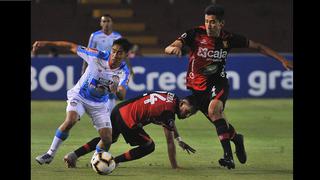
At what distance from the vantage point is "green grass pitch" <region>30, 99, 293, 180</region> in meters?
9.96

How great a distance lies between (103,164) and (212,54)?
2.44 meters

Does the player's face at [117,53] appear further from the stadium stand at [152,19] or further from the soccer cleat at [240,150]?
the stadium stand at [152,19]

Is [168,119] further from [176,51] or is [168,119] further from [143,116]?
[176,51]

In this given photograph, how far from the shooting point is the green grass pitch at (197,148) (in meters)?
9.96

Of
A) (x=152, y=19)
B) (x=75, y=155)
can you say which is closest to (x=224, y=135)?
(x=75, y=155)

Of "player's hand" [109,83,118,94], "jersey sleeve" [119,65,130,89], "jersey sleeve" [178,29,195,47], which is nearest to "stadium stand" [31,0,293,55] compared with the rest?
"jersey sleeve" [178,29,195,47]

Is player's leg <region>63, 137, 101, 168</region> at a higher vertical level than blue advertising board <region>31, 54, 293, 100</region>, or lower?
lower

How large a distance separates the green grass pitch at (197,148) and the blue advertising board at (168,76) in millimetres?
1247

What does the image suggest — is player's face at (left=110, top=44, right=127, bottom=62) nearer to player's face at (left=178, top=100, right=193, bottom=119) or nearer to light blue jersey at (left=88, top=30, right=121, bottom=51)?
player's face at (left=178, top=100, right=193, bottom=119)

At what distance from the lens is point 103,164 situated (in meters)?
9.57

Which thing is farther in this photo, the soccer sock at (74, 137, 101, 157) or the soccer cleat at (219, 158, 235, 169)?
the soccer sock at (74, 137, 101, 157)

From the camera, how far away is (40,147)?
41.2ft
